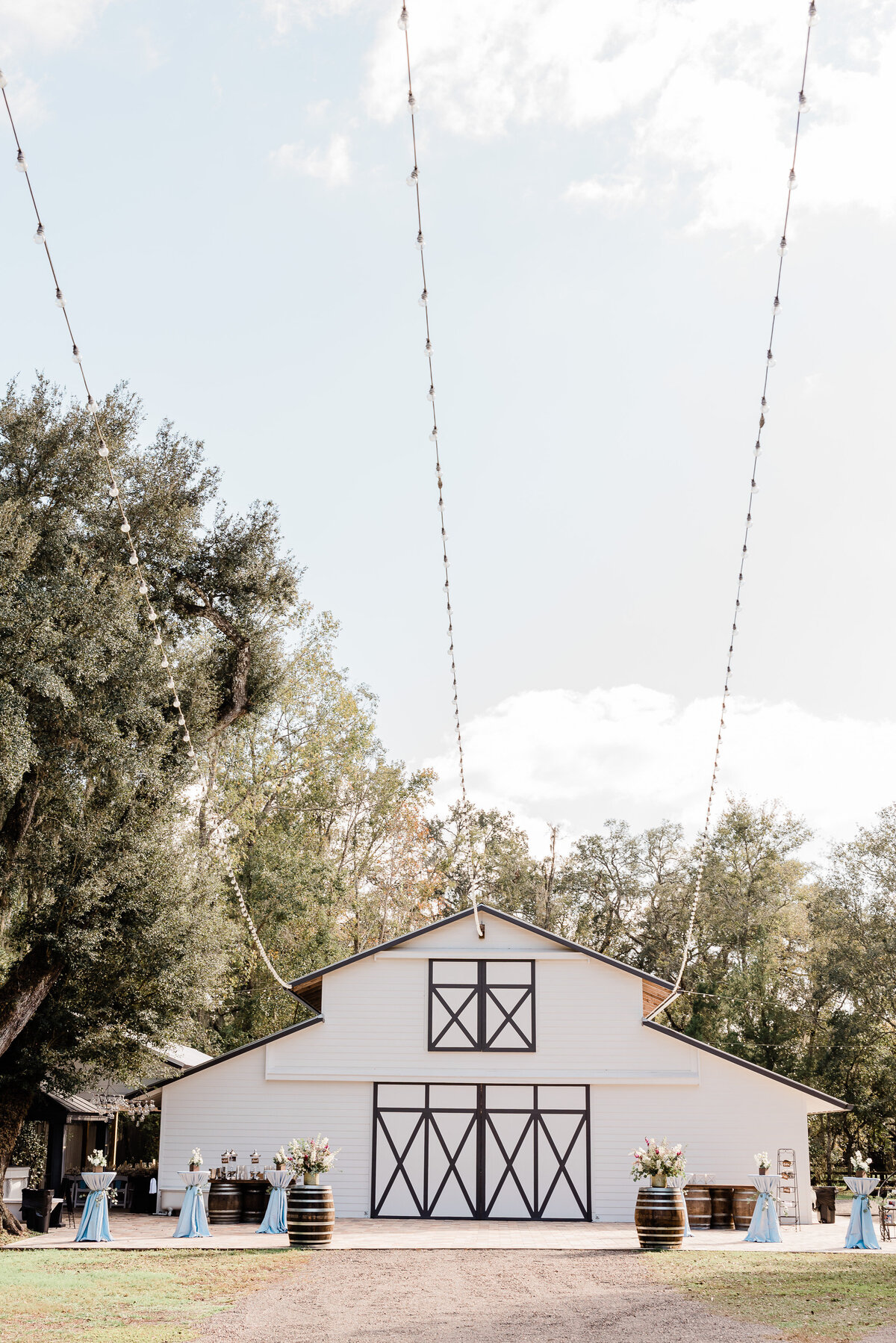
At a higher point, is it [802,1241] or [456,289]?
[456,289]

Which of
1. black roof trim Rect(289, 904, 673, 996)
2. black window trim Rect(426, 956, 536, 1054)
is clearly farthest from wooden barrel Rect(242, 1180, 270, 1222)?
black window trim Rect(426, 956, 536, 1054)

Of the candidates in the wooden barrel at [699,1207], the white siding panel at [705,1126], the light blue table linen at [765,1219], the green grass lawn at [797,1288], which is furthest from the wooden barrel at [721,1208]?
the green grass lawn at [797,1288]

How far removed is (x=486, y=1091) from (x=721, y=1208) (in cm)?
437

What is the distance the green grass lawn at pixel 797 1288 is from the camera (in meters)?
9.74

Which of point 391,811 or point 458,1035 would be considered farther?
point 391,811

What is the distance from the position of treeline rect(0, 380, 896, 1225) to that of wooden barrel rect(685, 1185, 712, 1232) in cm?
869

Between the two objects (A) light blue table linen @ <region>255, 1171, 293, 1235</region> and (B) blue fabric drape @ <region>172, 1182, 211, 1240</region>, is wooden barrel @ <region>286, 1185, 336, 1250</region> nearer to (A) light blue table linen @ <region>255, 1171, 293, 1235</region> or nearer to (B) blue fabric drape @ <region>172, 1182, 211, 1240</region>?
(A) light blue table linen @ <region>255, 1171, 293, 1235</region>

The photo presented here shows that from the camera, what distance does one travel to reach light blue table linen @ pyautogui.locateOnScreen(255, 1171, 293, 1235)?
676 inches

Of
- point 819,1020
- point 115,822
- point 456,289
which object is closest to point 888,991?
point 819,1020

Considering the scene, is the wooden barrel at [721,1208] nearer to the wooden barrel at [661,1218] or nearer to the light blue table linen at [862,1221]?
the light blue table linen at [862,1221]

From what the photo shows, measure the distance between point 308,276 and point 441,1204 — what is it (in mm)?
16159

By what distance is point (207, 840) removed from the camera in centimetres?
2984

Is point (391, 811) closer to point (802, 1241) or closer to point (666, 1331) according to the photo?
point (802, 1241)

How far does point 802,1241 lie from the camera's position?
17.3 meters
